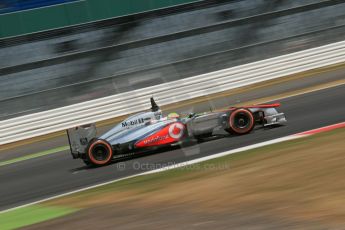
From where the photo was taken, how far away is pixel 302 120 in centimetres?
1188

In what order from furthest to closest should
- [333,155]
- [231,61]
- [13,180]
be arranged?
[231,61] → [13,180] → [333,155]

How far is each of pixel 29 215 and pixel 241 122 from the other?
4564 mm

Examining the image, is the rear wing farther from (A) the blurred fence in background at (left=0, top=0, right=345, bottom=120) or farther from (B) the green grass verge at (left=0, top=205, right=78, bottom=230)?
(A) the blurred fence in background at (left=0, top=0, right=345, bottom=120)

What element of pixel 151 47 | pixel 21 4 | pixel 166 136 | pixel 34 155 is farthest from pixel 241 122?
pixel 21 4

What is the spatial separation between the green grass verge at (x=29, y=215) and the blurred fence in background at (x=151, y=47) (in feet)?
32.6

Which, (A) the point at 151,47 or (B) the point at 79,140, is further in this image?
(A) the point at 151,47

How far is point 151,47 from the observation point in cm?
2045

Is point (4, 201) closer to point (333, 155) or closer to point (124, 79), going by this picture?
point (333, 155)

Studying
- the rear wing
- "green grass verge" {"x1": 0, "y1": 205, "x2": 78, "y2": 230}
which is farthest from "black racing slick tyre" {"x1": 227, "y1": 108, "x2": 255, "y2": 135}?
"green grass verge" {"x1": 0, "y1": 205, "x2": 78, "y2": 230}

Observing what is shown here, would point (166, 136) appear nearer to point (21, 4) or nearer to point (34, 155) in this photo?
point (34, 155)

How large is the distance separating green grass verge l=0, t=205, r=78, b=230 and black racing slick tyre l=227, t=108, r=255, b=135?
407cm

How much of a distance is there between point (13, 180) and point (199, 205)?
6.02 m

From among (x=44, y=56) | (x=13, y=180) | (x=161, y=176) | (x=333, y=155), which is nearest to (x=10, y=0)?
(x=44, y=56)

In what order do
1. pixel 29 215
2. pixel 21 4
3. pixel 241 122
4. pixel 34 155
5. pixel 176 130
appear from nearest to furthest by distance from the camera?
pixel 29 215
pixel 176 130
pixel 241 122
pixel 34 155
pixel 21 4
